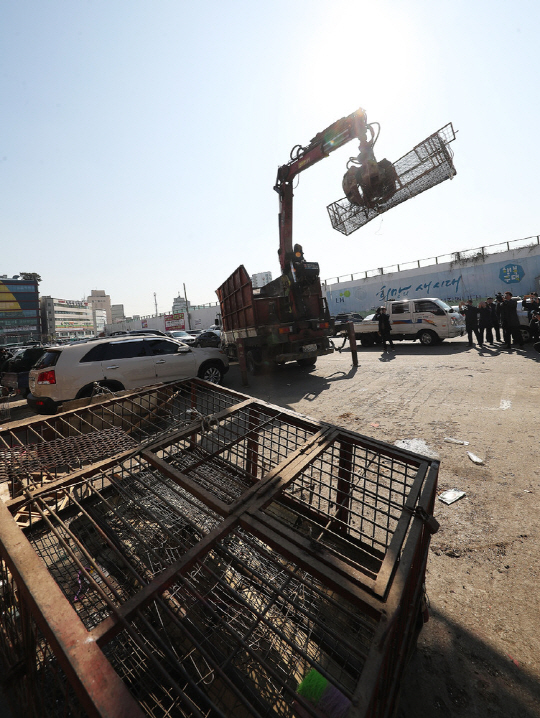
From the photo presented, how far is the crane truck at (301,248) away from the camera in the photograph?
25.1 feet

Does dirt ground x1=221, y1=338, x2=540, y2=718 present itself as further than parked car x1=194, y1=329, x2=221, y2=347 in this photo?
No

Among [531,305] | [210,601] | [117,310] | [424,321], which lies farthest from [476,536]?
[117,310]

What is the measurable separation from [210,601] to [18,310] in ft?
348

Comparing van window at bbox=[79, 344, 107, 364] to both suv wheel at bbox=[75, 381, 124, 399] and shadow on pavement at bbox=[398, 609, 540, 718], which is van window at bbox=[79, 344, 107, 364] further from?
shadow on pavement at bbox=[398, 609, 540, 718]

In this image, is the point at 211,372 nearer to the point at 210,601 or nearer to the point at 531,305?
the point at 210,601

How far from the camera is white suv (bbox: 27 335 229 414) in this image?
589cm

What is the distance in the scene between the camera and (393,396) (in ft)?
21.0

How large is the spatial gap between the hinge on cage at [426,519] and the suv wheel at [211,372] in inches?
278

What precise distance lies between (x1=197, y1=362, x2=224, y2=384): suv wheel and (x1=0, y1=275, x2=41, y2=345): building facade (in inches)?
3745

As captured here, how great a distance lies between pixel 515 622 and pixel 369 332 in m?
13.7

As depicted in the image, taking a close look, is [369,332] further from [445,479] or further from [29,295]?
[29,295]

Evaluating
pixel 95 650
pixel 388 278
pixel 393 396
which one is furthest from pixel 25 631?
pixel 388 278

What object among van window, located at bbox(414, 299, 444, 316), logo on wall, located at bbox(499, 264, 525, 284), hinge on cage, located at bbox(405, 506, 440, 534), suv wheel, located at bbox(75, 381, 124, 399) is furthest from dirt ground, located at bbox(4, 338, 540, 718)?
logo on wall, located at bbox(499, 264, 525, 284)

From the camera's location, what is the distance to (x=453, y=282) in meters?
28.4
